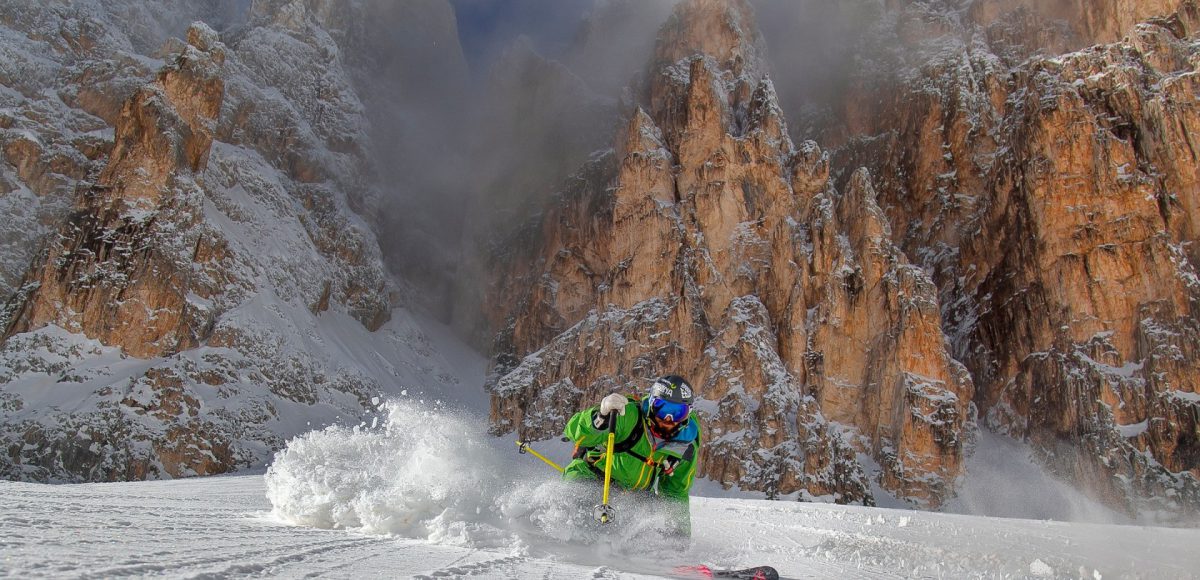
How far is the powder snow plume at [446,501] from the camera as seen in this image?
5.91 meters

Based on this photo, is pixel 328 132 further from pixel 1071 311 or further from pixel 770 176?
pixel 1071 311

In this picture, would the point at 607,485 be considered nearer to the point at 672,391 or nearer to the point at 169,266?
the point at 672,391

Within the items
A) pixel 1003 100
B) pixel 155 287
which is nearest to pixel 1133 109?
pixel 1003 100

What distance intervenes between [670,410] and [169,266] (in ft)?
219

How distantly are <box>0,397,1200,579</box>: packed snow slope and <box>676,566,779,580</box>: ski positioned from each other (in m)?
0.18

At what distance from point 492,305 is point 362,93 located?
49914 millimetres

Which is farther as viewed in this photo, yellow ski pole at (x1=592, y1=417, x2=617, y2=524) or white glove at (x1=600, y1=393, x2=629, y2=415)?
white glove at (x1=600, y1=393, x2=629, y2=415)

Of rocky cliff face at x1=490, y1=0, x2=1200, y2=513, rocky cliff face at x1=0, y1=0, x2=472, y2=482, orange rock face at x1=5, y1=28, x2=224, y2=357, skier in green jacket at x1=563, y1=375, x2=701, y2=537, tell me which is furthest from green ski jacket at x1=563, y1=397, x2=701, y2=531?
orange rock face at x1=5, y1=28, x2=224, y2=357

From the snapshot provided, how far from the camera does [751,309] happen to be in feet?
177

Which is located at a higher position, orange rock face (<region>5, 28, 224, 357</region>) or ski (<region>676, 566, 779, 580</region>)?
orange rock face (<region>5, 28, 224, 357</region>)

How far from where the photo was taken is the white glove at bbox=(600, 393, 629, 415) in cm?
711

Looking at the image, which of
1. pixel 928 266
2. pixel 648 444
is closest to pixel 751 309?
pixel 928 266

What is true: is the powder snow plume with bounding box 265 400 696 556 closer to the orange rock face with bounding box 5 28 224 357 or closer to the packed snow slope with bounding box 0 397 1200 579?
the packed snow slope with bounding box 0 397 1200 579

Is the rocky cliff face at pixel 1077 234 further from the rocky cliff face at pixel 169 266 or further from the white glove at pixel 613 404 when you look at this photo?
the rocky cliff face at pixel 169 266
